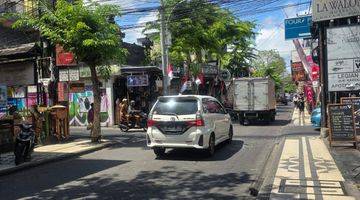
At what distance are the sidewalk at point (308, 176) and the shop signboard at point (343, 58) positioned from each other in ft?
7.62

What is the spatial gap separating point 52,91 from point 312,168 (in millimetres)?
12385

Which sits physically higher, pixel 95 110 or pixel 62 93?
pixel 62 93

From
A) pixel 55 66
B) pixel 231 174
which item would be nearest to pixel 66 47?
pixel 55 66

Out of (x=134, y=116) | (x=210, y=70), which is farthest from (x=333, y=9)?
(x=210, y=70)

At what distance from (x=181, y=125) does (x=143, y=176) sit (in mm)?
2891

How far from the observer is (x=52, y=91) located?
20.5 metres

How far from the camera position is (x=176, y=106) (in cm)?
1427

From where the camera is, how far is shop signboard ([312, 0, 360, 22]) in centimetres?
1584

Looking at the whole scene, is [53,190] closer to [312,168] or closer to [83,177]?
[83,177]

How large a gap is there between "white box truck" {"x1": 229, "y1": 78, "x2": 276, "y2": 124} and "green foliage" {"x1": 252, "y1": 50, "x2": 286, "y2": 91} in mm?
48512

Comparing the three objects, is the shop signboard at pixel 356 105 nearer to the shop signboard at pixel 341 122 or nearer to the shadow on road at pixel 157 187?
the shop signboard at pixel 341 122

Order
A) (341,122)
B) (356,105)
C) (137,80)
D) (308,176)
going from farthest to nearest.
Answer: (137,80)
(356,105)
(341,122)
(308,176)

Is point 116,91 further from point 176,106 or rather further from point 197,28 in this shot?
point 176,106

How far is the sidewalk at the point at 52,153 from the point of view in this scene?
529 inches
